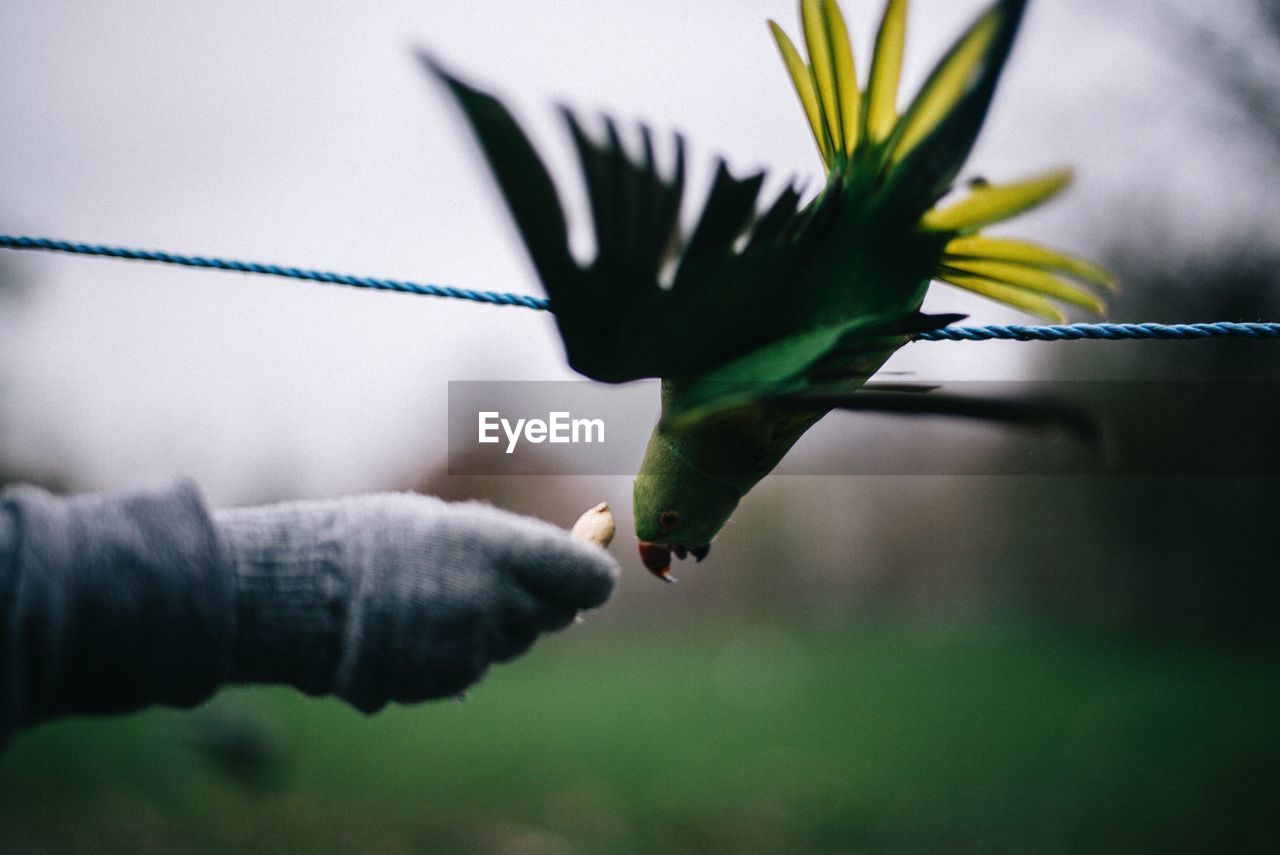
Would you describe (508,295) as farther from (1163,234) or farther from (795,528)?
(795,528)

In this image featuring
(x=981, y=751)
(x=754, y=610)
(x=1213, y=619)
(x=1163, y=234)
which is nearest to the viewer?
(x=981, y=751)

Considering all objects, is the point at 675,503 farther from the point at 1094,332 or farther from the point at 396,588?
the point at 1094,332

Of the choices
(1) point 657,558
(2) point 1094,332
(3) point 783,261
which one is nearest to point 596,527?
(1) point 657,558

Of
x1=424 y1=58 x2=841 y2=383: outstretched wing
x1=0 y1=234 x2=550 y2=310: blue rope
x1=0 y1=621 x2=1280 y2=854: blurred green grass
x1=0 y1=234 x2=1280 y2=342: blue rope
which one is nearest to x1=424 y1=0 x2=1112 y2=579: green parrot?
x1=424 y1=58 x2=841 y2=383: outstretched wing

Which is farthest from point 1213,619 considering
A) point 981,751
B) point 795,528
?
point 795,528

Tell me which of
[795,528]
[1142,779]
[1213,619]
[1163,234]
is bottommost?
[795,528]

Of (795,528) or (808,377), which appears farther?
(795,528)

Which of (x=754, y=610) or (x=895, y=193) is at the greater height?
(x=895, y=193)
